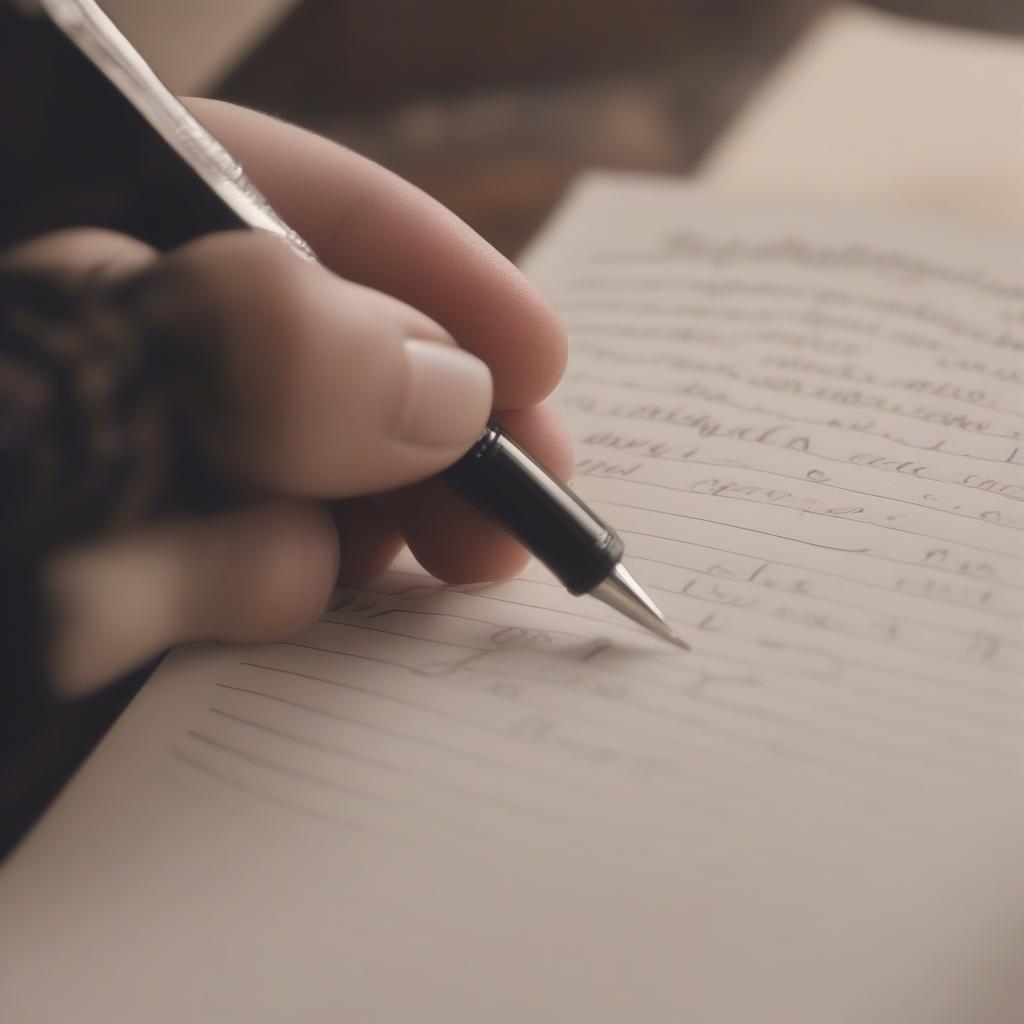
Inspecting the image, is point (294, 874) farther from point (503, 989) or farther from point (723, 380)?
point (723, 380)

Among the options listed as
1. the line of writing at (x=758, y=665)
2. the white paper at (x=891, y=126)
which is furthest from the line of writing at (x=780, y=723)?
the white paper at (x=891, y=126)

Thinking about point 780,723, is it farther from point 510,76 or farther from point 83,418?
point 510,76

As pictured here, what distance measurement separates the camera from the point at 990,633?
15.4 inches

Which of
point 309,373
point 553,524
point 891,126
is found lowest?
point 891,126

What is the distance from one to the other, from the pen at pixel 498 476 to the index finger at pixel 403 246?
6 cm

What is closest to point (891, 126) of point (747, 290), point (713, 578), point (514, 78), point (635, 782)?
point (747, 290)

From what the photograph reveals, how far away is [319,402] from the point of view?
0.34m

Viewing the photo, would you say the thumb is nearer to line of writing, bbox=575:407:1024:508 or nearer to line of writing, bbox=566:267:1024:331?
line of writing, bbox=575:407:1024:508

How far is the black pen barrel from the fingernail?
24 millimetres

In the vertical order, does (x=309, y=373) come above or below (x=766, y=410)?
above

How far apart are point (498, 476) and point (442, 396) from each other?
53mm

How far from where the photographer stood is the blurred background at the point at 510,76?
0.75 meters

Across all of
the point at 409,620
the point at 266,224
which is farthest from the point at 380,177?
the point at 409,620

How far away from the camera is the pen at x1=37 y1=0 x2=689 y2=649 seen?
0.40m
